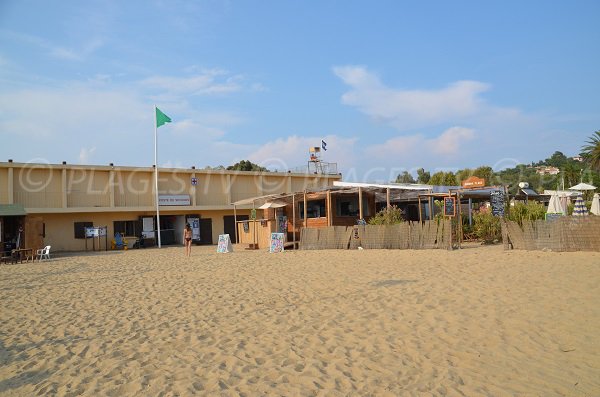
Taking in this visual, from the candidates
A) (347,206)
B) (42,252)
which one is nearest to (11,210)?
(42,252)

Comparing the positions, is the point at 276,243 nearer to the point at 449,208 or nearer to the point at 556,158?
the point at 449,208

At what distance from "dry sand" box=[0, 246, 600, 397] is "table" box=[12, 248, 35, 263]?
10352 millimetres

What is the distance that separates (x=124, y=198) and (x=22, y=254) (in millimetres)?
10836

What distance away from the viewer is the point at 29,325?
7.60m

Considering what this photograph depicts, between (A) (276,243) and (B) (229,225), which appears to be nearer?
(A) (276,243)

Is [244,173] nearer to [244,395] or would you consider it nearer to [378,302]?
[378,302]

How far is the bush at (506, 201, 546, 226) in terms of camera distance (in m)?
17.5

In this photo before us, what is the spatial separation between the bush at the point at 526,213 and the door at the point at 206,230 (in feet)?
73.5

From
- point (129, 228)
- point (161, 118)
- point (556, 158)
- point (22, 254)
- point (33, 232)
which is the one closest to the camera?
point (22, 254)

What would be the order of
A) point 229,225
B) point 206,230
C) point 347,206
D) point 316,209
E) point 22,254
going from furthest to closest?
point 229,225 < point 206,230 < point 316,209 < point 347,206 < point 22,254

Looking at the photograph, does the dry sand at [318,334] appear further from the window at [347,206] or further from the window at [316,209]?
the window at [316,209]

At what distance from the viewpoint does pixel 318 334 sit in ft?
21.2

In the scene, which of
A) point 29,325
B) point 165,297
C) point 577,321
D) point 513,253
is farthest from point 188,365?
point 513,253

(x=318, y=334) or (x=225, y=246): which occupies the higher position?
(x=225, y=246)
